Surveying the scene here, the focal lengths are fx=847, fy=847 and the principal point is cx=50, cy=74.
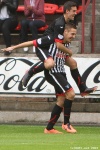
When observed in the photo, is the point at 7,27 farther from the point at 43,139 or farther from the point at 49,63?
the point at 43,139

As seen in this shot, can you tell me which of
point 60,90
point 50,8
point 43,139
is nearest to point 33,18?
point 50,8

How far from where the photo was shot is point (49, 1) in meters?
22.2

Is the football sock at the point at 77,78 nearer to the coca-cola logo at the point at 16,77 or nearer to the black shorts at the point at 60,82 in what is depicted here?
the black shorts at the point at 60,82

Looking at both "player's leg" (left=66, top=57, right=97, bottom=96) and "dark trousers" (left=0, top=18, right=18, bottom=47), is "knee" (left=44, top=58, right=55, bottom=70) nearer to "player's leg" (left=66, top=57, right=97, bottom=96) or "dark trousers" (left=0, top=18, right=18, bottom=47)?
"player's leg" (left=66, top=57, right=97, bottom=96)

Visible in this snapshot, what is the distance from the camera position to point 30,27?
19.5 m

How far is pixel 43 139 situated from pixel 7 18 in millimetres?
6438

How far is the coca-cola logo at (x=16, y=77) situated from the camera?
18844 millimetres

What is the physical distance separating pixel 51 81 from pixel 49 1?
7.19 metres

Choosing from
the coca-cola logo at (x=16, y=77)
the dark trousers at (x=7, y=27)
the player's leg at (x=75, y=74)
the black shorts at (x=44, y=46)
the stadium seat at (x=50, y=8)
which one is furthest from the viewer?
the stadium seat at (x=50, y=8)

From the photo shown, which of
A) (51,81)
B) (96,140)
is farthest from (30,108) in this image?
(96,140)

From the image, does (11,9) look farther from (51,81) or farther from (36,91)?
(51,81)

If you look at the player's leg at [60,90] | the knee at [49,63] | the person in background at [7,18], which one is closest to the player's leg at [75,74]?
the player's leg at [60,90]

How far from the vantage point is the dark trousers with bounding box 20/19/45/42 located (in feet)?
63.8

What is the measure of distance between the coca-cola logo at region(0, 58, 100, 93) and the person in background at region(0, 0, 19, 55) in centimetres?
68
